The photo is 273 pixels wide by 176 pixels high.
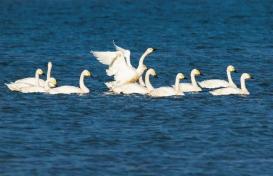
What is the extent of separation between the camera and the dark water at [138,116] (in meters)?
20.4

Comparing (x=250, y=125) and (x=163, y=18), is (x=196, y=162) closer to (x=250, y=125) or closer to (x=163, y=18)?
(x=250, y=125)

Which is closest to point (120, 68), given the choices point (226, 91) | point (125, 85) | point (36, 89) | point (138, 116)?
point (125, 85)

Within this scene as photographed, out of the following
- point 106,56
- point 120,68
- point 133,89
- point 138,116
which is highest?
point 106,56

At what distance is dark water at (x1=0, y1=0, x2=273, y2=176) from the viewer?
20.4 meters

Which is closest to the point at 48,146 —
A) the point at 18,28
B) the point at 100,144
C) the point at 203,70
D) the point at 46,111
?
the point at 100,144

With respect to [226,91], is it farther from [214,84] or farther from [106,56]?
[106,56]

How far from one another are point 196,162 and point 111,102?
737 centimetres

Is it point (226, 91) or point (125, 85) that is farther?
point (125, 85)

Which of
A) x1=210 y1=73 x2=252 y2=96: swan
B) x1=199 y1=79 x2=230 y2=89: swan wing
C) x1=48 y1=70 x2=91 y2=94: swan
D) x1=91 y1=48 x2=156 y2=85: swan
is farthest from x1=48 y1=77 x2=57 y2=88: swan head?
x1=210 y1=73 x2=252 y2=96: swan

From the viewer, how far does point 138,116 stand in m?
25.6

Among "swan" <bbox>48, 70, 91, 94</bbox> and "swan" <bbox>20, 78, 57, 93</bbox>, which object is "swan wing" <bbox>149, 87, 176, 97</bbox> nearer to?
"swan" <bbox>48, 70, 91, 94</bbox>

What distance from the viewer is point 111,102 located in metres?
27.6

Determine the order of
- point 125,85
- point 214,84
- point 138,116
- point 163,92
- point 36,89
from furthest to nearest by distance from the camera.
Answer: point 214,84, point 125,85, point 36,89, point 163,92, point 138,116

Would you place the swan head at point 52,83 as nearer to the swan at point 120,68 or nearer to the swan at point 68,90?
the swan at point 68,90
